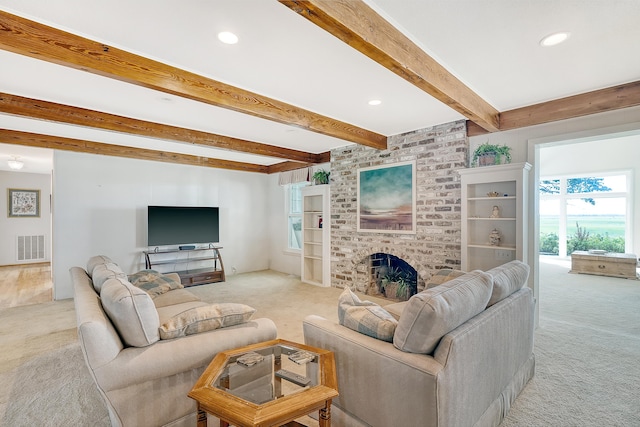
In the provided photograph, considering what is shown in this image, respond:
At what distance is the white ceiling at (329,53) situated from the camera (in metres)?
1.84

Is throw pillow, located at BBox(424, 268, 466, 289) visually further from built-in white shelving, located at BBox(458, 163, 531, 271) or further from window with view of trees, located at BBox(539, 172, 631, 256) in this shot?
window with view of trees, located at BBox(539, 172, 631, 256)

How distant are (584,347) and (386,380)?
276 cm

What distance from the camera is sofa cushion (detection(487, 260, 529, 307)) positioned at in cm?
204

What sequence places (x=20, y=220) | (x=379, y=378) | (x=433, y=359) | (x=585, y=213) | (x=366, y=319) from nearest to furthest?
(x=433, y=359) < (x=379, y=378) < (x=366, y=319) < (x=20, y=220) < (x=585, y=213)

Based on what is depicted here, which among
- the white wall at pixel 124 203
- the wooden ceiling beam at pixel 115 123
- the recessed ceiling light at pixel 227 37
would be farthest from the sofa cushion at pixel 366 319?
the white wall at pixel 124 203

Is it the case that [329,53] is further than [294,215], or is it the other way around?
[294,215]

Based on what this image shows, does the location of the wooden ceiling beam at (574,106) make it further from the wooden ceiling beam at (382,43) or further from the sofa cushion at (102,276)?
the sofa cushion at (102,276)

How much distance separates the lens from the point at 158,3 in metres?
1.77

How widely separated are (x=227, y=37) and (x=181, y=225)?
14.7ft

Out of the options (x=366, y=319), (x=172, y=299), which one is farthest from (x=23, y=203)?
(x=366, y=319)

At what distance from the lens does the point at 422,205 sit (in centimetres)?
435

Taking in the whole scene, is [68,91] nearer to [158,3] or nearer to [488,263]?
[158,3]

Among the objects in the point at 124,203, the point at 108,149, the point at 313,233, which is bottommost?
the point at 313,233

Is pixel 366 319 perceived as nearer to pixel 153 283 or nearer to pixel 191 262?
pixel 153 283
